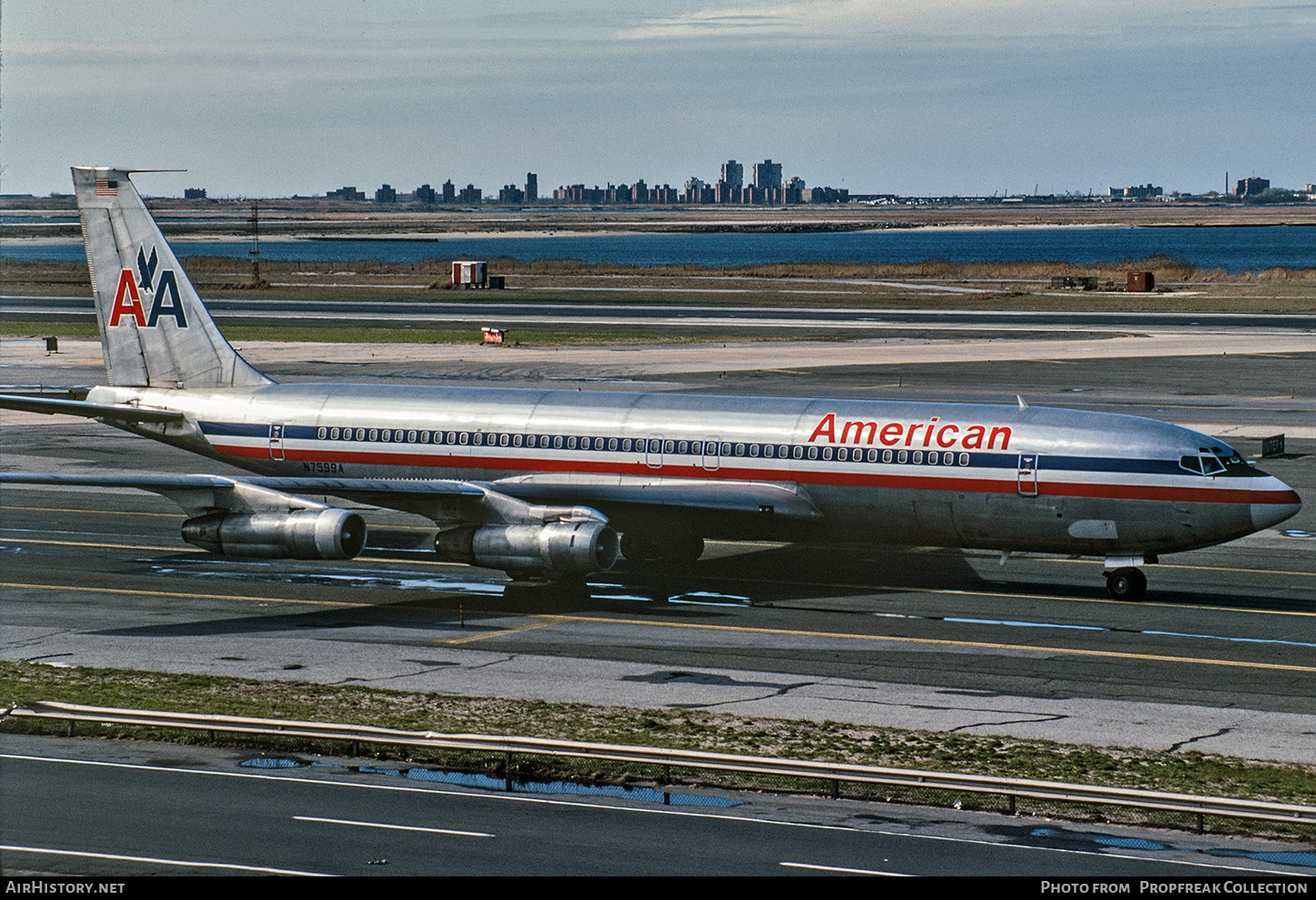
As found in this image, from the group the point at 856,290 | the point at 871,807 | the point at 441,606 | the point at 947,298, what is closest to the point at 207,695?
the point at 441,606

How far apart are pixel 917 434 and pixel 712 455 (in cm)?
506

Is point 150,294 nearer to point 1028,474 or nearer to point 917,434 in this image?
point 917,434

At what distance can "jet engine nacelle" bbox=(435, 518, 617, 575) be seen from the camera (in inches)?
1436

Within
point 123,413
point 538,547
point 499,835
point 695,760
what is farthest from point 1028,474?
point 123,413

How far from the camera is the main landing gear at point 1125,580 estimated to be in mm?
37406

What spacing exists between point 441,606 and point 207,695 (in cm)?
A: 932

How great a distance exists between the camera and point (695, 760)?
899 inches

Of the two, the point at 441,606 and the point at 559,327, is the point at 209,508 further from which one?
the point at 559,327

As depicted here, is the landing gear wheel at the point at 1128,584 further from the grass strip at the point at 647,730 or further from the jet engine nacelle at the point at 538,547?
the grass strip at the point at 647,730

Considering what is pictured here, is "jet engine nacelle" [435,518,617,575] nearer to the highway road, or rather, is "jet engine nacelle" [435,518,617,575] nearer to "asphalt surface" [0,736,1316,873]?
"asphalt surface" [0,736,1316,873]

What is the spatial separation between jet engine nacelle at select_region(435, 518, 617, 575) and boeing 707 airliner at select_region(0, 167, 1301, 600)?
45 mm

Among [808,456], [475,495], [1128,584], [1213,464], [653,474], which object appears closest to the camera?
[1213,464]

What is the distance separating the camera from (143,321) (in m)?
45.0

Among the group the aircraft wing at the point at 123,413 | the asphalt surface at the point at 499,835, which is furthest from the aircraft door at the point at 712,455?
the asphalt surface at the point at 499,835
